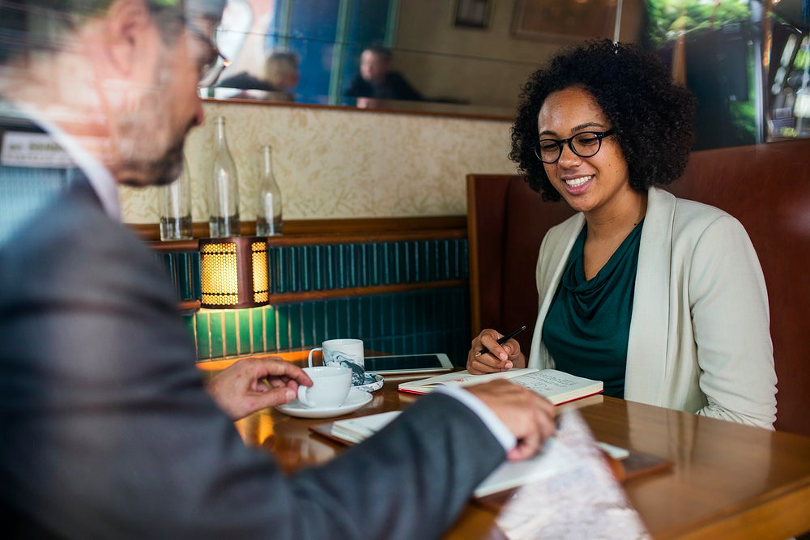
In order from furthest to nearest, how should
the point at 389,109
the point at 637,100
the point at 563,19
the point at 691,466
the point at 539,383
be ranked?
the point at 563,19 < the point at 389,109 < the point at 637,100 < the point at 539,383 < the point at 691,466

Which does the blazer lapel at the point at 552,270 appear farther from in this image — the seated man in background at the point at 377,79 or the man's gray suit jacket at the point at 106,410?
the man's gray suit jacket at the point at 106,410

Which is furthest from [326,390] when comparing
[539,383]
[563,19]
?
[563,19]

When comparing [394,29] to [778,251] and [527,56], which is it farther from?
[778,251]

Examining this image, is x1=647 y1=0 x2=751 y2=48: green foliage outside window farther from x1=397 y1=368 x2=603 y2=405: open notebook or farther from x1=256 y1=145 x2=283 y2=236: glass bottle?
x1=397 y1=368 x2=603 y2=405: open notebook

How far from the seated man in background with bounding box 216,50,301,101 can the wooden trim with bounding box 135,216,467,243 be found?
46 cm

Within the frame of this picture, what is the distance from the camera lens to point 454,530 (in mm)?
908

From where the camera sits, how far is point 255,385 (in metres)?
1.41

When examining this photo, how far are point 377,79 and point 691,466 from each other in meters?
2.17

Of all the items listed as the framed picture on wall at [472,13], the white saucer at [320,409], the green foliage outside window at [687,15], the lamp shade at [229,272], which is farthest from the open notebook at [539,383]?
the green foliage outside window at [687,15]

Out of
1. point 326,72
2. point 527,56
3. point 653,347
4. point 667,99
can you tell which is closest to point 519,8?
point 527,56

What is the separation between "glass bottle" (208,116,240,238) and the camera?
2604 mm

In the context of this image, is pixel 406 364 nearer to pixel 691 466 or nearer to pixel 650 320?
pixel 650 320

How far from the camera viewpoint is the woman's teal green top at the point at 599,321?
2039 mm

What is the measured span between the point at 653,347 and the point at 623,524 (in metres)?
1.09
